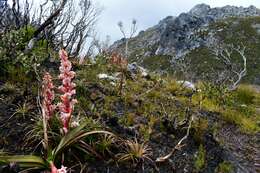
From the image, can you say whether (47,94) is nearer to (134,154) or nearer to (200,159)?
(134,154)

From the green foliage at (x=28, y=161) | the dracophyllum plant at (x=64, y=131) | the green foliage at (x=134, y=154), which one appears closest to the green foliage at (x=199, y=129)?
the green foliage at (x=134, y=154)

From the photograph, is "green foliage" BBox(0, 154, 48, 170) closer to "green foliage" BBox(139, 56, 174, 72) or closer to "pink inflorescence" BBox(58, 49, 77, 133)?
"pink inflorescence" BBox(58, 49, 77, 133)

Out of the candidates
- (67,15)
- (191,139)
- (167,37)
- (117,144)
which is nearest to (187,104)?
(191,139)

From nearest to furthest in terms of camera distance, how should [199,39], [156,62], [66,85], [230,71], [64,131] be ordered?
[66,85] < [64,131] < [230,71] < [199,39] < [156,62]

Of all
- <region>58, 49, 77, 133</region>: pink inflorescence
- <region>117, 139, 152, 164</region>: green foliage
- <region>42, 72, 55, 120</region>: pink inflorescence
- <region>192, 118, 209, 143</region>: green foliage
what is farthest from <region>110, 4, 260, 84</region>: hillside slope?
<region>58, 49, 77, 133</region>: pink inflorescence

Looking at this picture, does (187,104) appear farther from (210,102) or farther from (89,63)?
(89,63)

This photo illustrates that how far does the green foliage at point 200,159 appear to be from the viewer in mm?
6418

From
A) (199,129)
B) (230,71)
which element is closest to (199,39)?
(230,71)

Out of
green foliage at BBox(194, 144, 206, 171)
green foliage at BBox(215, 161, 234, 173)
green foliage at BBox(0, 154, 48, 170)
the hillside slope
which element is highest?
the hillside slope

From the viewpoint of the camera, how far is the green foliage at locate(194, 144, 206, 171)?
6418 millimetres

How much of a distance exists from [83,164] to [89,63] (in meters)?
5.70

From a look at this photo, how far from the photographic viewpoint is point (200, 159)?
6574 millimetres

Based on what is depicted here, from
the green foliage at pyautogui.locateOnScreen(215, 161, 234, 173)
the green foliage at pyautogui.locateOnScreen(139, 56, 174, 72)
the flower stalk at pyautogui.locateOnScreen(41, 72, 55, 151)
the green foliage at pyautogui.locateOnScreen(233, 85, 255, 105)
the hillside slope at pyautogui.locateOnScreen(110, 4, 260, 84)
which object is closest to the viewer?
the flower stalk at pyautogui.locateOnScreen(41, 72, 55, 151)

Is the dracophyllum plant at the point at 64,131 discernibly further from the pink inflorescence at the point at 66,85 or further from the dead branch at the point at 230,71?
the dead branch at the point at 230,71
